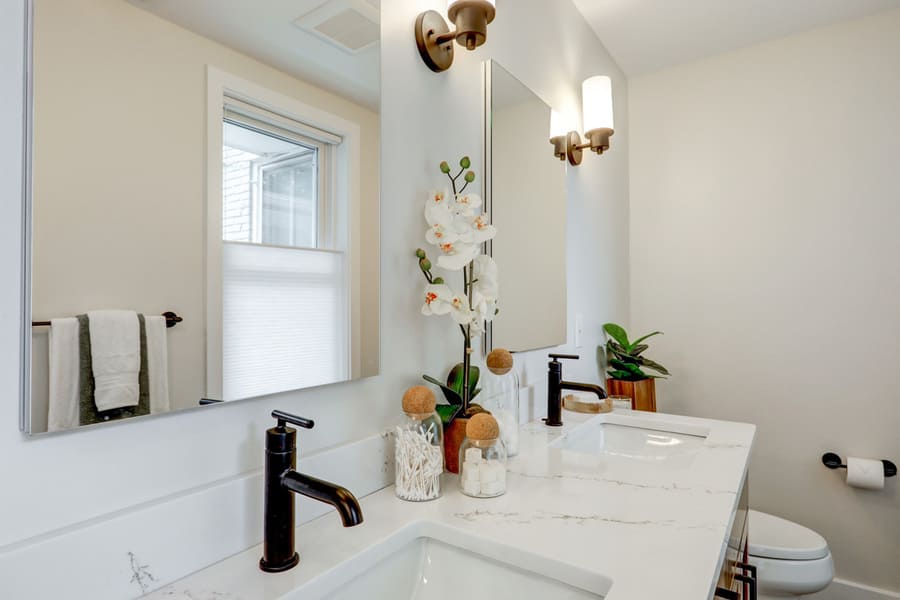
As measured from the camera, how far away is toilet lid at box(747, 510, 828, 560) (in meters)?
1.58

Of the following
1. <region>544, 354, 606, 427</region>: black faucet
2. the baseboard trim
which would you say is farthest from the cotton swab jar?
the baseboard trim

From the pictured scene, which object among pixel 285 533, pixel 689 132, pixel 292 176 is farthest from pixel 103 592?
pixel 689 132

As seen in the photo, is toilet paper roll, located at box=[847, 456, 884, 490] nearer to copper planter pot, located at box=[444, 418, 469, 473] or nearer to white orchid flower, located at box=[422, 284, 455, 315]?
copper planter pot, located at box=[444, 418, 469, 473]

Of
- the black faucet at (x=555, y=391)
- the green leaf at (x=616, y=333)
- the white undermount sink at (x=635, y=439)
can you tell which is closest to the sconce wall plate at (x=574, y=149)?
the green leaf at (x=616, y=333)

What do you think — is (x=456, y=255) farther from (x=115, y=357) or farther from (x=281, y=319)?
(x=115, y=357)

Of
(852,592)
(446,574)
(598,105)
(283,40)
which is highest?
(598,105)

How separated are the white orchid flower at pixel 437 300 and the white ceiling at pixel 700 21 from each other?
4.95 feet

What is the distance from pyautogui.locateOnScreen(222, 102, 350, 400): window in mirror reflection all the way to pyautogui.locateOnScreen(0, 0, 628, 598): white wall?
0.05 m

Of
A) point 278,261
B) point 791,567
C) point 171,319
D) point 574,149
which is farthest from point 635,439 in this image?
point 171,319

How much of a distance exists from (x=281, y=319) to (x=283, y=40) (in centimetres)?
44

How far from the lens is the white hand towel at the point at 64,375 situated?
0.51 meters

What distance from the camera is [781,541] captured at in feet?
5.51

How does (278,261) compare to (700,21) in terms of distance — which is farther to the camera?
(700,21)

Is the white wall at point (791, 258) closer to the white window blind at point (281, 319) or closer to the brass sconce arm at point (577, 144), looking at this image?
the brass sconce arm at point (577, 144)
